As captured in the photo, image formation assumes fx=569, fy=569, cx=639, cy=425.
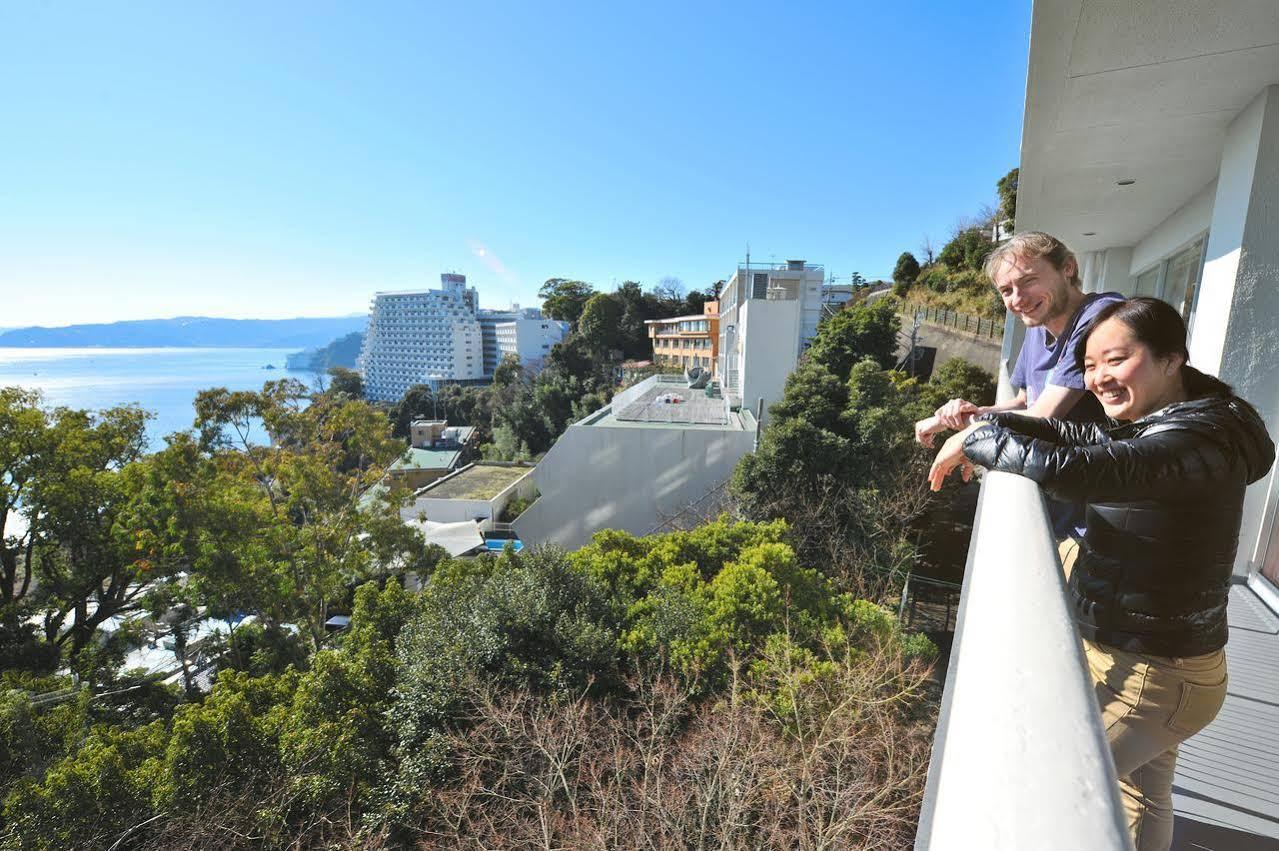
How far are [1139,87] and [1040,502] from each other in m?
2.97

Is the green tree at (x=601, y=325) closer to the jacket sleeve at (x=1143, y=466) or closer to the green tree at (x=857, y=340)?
the green tree at (x=857, y=340)

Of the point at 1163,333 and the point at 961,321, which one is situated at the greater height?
the point at 961,321

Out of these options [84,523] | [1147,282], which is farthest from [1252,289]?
[84,523]

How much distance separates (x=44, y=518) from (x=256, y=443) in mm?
3076

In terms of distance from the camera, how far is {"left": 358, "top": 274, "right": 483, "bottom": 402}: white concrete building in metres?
67.4

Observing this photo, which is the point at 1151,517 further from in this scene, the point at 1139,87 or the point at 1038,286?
the point at 1139,87

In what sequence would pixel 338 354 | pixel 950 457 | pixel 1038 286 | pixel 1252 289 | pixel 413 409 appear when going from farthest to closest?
pixel 338 354 → pixel 413 409 → pixel 1252 289 → pixel 1038 286 → pixel 950 457

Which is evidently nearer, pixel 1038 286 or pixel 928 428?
pixel 1038 286

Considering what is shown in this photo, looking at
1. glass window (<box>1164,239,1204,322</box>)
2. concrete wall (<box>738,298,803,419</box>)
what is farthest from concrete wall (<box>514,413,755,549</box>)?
glass window (<box>1164,239,1204,322</box>)

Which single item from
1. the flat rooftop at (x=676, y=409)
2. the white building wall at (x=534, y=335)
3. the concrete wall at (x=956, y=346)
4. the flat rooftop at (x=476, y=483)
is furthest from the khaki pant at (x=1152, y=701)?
the white building wall at (x=534, y=335)

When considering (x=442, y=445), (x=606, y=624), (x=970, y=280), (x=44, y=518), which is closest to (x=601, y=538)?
(x=606, y=624)

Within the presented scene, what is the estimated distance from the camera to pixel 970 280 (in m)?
17.9

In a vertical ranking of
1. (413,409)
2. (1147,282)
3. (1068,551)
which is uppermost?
(1147,282)

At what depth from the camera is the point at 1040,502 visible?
103 cm
